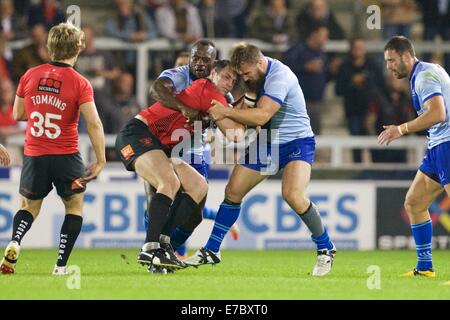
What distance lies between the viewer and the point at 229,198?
33.6 ft

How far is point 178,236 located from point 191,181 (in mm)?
678

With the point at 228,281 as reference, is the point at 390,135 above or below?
above

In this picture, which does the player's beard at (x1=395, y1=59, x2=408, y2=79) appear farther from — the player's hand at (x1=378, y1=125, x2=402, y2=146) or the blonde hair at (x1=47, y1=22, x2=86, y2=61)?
the blonde hair at (x1=47, y1=22, x2=86, y2=61)

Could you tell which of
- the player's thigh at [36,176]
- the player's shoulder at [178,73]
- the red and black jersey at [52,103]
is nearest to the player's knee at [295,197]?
the player's shoulder at [178,73]

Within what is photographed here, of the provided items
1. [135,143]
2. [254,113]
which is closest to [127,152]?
[135,143]

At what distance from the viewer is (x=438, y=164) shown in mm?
9727

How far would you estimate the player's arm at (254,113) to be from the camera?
31.8ft

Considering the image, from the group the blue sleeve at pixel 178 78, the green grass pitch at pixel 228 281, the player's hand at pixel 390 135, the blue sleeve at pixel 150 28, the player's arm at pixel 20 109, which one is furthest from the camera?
the blue sleeve at pixel 150 28

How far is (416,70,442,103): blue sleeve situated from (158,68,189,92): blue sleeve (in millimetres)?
2204

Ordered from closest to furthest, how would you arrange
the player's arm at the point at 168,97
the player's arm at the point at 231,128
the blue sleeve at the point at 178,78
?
the player's arm at the point at 231,128, the player's arm at the point at 168,97, the blue sleeve at the point at 178,78

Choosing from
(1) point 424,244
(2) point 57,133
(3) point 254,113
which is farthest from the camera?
(1) point 424,244

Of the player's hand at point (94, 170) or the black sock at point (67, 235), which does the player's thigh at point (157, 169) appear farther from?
the black sock at point (67, 235)

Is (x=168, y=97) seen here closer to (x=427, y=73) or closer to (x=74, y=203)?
(x=74, y=203)

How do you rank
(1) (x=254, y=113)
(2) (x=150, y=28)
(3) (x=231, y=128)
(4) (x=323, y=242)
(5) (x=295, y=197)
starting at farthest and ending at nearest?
(2) (x=150, y=28) < (4) (x=323, y=242) < (3) (x=231, y=128) < (5) (x=295, y=197) < (1) (x=254, y=113)
